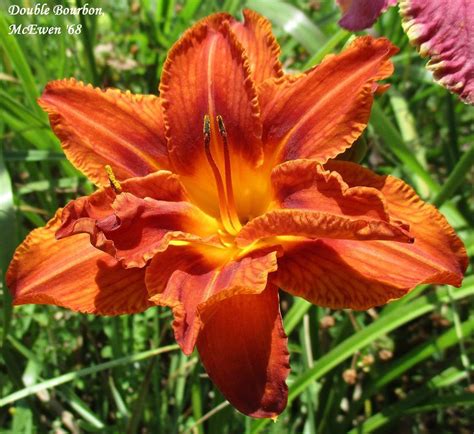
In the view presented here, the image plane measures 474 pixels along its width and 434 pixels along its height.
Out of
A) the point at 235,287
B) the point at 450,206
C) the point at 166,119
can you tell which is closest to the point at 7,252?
the point at 166,119

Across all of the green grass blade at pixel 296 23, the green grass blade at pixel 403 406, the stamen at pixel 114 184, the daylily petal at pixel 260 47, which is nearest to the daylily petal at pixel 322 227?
the stamen at pixel 114 184

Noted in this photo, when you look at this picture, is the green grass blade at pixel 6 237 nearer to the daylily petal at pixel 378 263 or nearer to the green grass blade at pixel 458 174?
the daylily petal at pixel 378 263

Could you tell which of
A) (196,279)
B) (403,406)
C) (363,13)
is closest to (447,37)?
(363,13)

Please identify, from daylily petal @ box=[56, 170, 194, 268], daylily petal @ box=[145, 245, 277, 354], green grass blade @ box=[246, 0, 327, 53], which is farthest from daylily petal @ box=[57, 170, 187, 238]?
green grass blade @ box=[246, 0, 327, 53]

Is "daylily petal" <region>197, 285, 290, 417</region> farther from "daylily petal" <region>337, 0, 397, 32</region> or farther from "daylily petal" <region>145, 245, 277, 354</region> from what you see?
"daylily petal" <region>337, 0, 397, 32</region>

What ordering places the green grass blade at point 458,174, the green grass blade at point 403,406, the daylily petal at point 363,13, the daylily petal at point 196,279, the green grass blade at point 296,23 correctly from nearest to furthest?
the daylily petal at point 196,279
the daylily petal at point 363,13
the green grass blade at point 458,174
the green grass blade at point 403,406
the green grass blade at point 296,23

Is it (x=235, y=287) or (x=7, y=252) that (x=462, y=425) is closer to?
(x=235, y=287)
